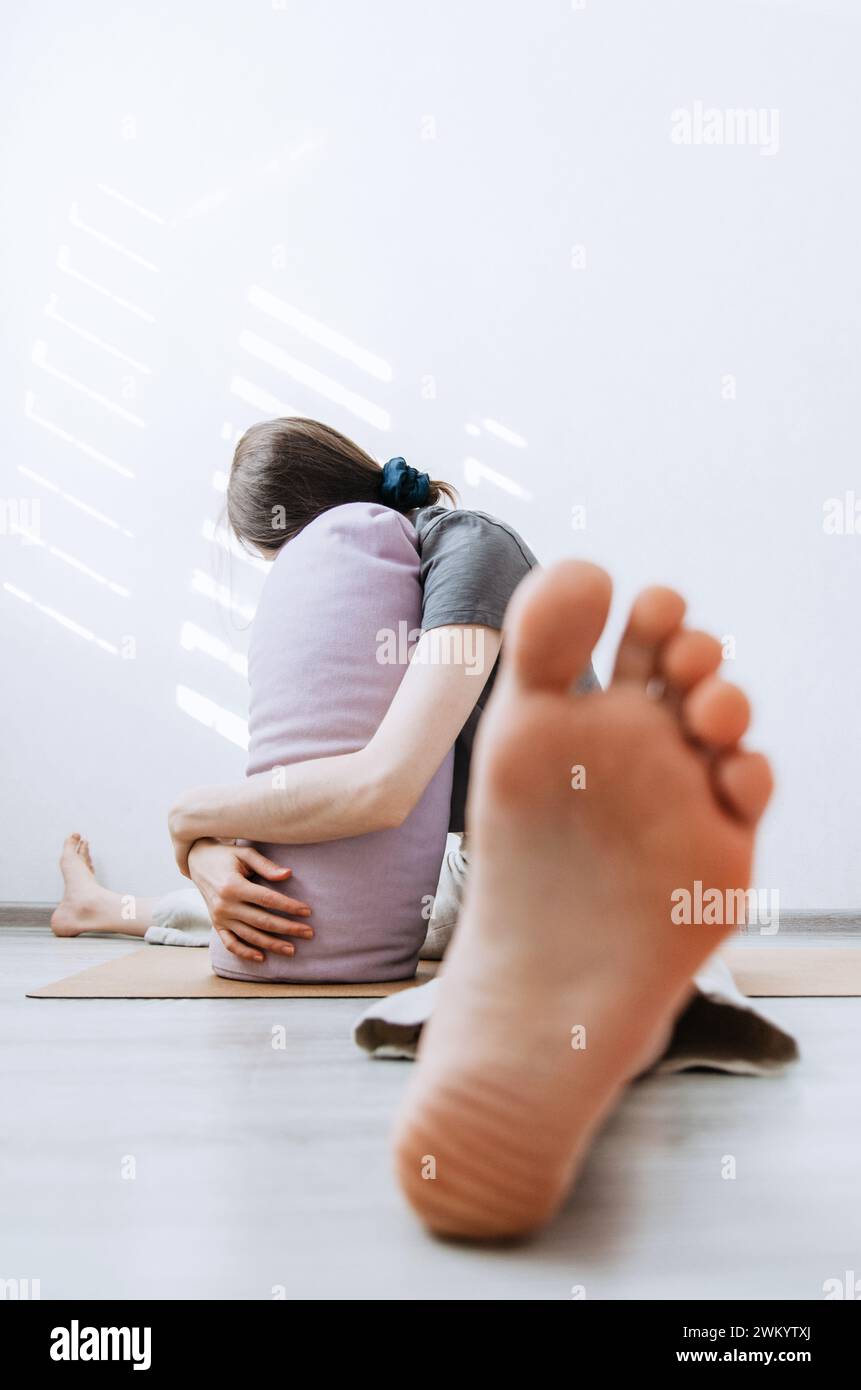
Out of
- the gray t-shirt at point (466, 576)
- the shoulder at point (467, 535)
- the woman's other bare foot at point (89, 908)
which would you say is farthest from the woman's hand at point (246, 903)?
the woman's other bare foot at point (89, 908)

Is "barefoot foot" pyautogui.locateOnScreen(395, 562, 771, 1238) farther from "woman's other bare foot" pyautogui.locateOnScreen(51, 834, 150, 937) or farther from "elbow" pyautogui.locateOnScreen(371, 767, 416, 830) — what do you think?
"woman's other bare foot" pyautogui.locateOnScreen(51, 834, 150, 937)

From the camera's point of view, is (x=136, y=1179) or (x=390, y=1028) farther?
(x=390, y=1028)

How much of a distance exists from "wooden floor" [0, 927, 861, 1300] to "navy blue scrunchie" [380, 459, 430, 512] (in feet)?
2.54

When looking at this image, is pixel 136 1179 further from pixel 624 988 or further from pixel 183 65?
pixel 183 65

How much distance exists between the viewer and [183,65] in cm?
269

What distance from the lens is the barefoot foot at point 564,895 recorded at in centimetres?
50

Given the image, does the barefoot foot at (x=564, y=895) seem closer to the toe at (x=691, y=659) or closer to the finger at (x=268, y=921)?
the toe at (x=691, y=659)

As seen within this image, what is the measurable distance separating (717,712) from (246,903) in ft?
2.75

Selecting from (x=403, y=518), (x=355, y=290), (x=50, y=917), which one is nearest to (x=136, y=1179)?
(x=403, y=518)

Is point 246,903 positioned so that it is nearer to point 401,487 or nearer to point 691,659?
point 401,487

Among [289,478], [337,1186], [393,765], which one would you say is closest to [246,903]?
[393,765]

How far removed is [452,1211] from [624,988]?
130 mm
